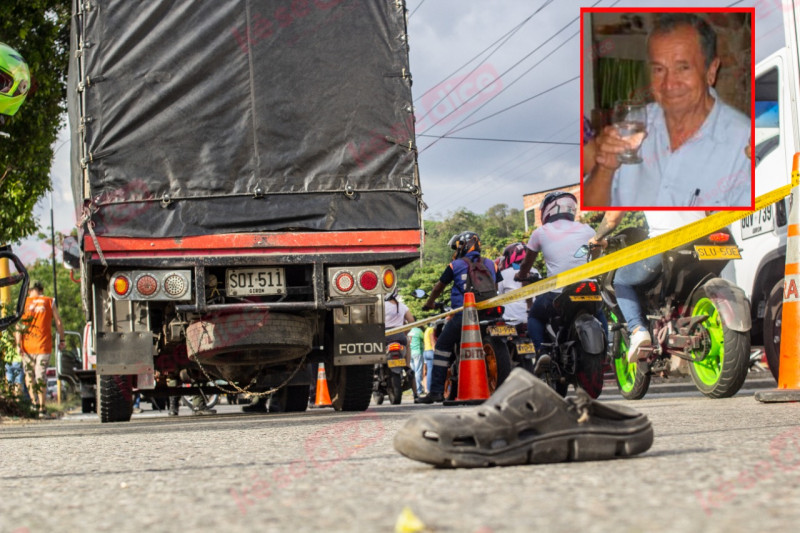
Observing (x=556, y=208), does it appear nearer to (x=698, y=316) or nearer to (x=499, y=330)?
(x=499, y=330)

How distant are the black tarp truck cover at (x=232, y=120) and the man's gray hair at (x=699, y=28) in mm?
3753

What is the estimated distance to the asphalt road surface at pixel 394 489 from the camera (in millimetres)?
2420

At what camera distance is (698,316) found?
27.2 ft

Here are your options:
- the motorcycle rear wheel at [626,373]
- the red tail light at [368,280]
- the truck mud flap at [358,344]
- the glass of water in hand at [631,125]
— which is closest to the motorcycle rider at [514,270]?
the motorcycle rear wheel at [626,373]

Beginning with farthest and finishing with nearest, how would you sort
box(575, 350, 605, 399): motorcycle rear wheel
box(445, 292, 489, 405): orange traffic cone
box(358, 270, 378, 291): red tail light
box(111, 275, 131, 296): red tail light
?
1. box(445, 292, 489, 405): orange traffic cone
2. box(575, 350, 605, 399): motorcycle rear wheel
3. box(358, 270, 378, 291): red tail light
4. box(111, 275, 131, 296): red tail light

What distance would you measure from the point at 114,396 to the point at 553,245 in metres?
4.02

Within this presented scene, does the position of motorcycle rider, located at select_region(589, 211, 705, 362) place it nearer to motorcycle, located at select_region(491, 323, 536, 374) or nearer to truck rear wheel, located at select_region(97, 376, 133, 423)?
motorcycle, located at select_region(491, 323, 536, 374)

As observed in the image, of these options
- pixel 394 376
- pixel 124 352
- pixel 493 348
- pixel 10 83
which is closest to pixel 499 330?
pixel 493 348

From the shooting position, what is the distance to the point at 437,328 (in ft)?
37.9

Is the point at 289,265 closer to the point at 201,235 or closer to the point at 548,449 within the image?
the point at 201,235

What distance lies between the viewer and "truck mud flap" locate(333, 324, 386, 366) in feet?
28.9

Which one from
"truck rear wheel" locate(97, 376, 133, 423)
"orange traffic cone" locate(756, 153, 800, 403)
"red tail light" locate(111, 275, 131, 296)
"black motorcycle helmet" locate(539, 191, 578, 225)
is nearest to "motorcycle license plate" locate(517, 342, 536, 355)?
"black motorcycle helmet" locate(539, 191, 578, 225)

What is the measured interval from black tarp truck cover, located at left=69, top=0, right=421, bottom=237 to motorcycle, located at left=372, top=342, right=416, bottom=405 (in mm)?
5337

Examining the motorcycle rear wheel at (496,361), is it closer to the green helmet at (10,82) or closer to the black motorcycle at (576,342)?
the black motorcycle at (576,342)
